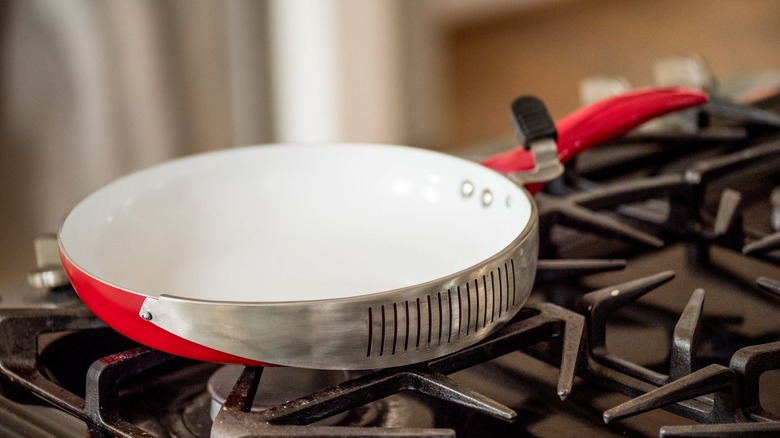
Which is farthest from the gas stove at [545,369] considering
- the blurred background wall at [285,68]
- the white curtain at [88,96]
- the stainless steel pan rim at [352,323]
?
the white curtain at [88,96]

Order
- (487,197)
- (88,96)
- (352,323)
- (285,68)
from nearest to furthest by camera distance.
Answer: (352,323) → (487,197) → (88,96) → (285,68)

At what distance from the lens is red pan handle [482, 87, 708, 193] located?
1.76 feet

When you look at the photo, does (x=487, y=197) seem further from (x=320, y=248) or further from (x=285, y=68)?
(x=285, y=68)

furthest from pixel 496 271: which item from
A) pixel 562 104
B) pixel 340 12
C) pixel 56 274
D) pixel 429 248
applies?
pixel 562 104

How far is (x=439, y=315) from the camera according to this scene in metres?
0.34

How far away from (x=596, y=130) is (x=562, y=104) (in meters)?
2.30

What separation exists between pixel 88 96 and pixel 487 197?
1.11 metres

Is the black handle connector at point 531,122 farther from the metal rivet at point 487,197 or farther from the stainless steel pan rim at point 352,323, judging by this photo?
the stainless steel pan rim at point 352,323

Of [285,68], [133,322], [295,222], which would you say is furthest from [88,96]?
[133,322]

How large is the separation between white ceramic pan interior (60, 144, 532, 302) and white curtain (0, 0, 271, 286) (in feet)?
2.93

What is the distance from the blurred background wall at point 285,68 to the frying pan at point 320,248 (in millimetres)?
629

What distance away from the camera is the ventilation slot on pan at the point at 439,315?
13.2 inches

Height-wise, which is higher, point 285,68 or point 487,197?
point 487,197

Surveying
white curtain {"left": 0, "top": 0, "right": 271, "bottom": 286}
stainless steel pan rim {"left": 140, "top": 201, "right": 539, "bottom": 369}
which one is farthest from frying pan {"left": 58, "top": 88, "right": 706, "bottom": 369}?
white curtain {"left": 0, "top": 0, "right": 271, "bottom": 286}
